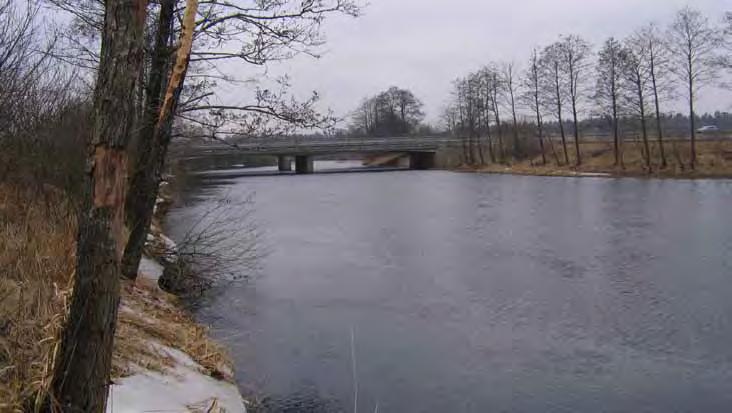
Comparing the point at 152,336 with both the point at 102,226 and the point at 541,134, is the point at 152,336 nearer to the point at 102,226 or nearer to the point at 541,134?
the point at 102,226

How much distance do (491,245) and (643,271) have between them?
440 centimetres

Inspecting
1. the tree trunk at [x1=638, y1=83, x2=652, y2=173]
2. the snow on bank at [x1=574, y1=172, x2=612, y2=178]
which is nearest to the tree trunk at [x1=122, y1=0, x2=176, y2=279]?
the snow on bank at [x1=574, y1=172, x2=612, y2=178]

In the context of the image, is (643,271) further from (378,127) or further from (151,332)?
(378,127)

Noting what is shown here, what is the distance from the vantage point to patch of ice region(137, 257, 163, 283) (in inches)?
432

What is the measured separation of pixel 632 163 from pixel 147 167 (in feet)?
142

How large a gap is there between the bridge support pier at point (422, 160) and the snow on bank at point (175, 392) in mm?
60222

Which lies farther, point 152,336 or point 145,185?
point 145,185

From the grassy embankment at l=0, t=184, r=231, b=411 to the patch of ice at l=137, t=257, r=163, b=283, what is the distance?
958 millimetres

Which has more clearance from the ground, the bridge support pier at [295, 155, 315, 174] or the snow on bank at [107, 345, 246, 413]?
the bridge support pier at [295, 155, 315, 174]

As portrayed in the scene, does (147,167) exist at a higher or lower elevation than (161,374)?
higher

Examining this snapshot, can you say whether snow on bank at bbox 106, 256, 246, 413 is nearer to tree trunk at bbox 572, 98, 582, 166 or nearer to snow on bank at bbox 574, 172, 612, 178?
snow on bank at bbox 574, 172, 612, 178

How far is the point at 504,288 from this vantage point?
12555 mm

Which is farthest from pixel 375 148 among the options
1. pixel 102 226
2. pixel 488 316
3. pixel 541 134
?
pixel 102 226

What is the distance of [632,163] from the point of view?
1844 inches
